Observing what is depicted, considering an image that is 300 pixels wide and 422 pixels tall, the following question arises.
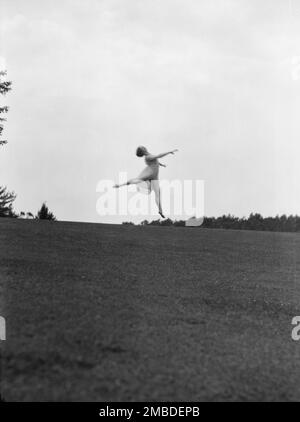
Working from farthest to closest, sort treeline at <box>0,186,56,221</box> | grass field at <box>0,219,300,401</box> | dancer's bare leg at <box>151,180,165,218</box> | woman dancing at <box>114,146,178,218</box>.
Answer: treeline at <box>0,186,56,221</box> → dancer's bare leg at <box>151,180,165,218</box> → woman dancing at <box>114,146,178,218</box> → grass field at <box>0,219,300,401</box>

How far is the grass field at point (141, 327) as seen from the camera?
31.1 ft

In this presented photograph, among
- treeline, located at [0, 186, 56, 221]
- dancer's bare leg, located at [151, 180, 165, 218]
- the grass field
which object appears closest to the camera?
the grass field

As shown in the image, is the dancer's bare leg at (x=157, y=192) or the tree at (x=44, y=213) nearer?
the dancer's bare leg at (x=157, y=192)

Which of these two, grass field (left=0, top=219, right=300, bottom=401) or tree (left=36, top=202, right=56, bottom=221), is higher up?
tree (left=36, top=202, right=56, bottom=221)

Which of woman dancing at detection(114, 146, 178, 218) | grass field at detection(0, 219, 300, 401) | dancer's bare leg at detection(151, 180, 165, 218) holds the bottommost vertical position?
grass field at detection(0, 219, 300, 401)

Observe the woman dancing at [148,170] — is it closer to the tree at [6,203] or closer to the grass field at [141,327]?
the grass field at [141,327]

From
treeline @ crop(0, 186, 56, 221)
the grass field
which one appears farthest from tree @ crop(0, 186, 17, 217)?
the grass field

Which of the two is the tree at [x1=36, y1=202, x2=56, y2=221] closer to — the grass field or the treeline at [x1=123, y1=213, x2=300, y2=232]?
the treeline at [x1=123, y1=213, x2=300, y2=232]

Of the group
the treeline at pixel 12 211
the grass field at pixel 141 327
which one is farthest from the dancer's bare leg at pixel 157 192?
the treeline at pixel 12 211

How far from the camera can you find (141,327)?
12.3 m

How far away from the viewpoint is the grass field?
31.1 feet
